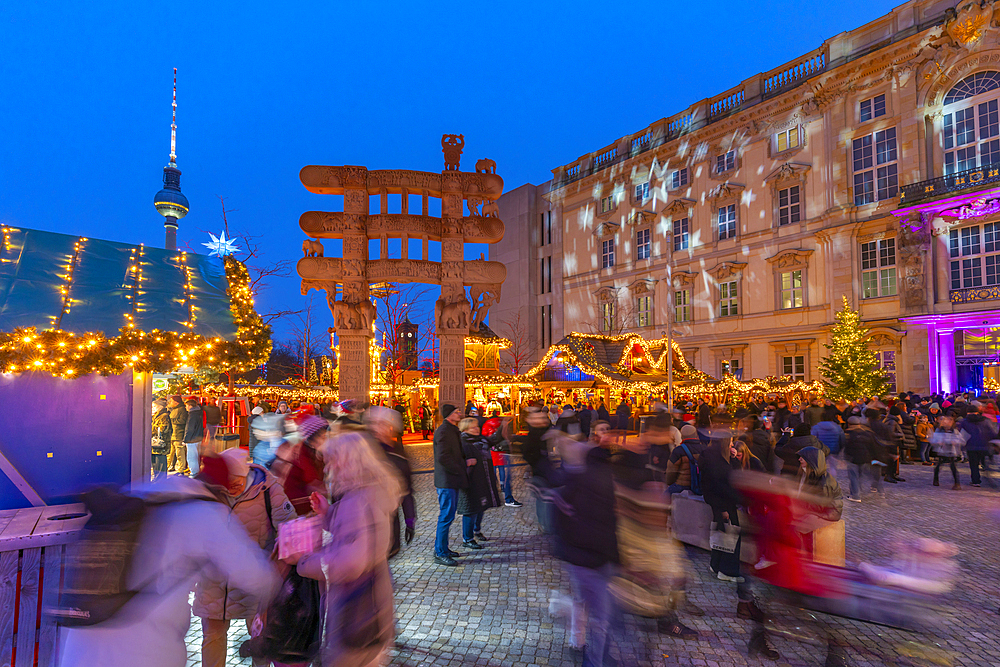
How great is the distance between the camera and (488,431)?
34.5 ft

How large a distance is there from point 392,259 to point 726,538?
12.1m

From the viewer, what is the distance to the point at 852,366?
922 inches

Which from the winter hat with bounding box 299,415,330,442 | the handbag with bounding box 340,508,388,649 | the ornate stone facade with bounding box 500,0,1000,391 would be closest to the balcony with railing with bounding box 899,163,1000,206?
the ornate stone facade with bounding box 500,0,1000,391

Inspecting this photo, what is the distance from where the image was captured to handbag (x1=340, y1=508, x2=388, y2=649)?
289 cm

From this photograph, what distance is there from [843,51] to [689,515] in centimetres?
3038

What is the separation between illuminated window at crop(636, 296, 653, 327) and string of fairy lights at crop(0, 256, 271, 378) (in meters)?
31.3

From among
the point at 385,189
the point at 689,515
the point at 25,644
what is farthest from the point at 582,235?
the point at 25,644

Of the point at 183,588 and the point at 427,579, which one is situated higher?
the point at 183,588

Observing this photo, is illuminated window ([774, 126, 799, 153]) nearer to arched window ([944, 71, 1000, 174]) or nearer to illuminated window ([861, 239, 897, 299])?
arched window ([944, 71, 1000, 174])

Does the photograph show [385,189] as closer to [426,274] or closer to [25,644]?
[426,274]

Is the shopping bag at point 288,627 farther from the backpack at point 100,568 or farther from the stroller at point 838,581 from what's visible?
the stroller at point 838,581

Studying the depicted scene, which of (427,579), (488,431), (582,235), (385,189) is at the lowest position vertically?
(427,579)

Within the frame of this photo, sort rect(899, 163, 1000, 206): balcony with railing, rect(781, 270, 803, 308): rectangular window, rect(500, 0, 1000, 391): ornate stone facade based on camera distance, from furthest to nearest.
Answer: rect(781, 270, 803, 308): rectangular window < rect(500, 0, 1000, 391): ornate stone facade < rect(899, 163, 1000, 206): balcony with railing

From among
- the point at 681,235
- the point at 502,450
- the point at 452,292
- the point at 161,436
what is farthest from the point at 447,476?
the point at 681,235
